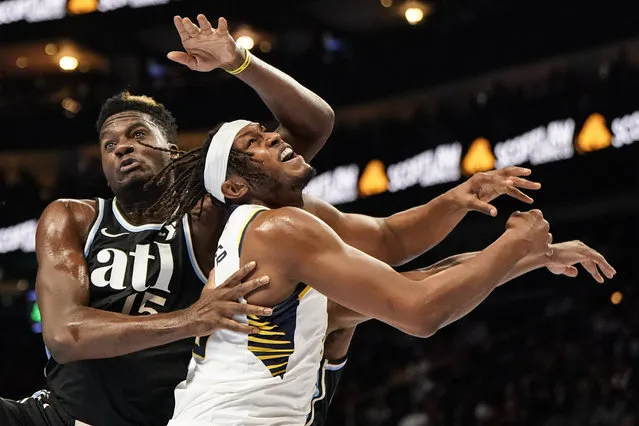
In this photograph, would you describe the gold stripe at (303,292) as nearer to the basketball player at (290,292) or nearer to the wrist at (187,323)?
the basketball player at (290,292)

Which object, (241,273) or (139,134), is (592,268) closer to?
(241,273)

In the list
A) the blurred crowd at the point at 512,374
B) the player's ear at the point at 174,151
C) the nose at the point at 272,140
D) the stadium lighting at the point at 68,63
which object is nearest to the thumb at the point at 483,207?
the nose at the point at 272,140

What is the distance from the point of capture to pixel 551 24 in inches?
567

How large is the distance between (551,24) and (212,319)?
1192cm

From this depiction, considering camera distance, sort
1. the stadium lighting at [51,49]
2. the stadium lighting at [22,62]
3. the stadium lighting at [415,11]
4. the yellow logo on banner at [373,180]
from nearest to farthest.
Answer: the yellow logo on banner at [373,180] < the stadium lighting at [415,11] < the stadium lighting at [51,49] < the stadium lighting at [22,62]

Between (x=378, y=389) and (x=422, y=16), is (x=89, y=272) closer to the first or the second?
(x=378, y=389)

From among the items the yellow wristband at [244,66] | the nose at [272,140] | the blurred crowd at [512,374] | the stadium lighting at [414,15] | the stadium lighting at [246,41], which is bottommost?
the blurred crowd at [512,374]

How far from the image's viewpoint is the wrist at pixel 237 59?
164 inches

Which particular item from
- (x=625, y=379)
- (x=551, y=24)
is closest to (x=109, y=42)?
(x=551, y=24)

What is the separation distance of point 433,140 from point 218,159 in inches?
417

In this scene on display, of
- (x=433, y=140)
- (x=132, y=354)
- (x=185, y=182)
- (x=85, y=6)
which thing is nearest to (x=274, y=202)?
Answer: (x=185, y=182)

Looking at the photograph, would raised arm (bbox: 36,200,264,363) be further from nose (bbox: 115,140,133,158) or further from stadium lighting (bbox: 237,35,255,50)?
stadium lighting (bbox: 237,35,255,50)

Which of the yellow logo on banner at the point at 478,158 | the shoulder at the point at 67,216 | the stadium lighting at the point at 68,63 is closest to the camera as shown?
the shoulder at the point at 67,216

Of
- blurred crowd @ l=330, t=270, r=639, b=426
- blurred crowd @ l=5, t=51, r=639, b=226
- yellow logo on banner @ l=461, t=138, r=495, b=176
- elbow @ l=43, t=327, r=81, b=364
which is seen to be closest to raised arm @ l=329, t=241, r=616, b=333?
elbow @ l=43, t=327, r=81, b=364
